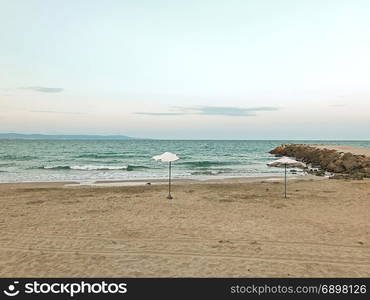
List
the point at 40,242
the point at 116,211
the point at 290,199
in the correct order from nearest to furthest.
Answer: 1. the point at 40,242
2. the point at 116,211
3. the point at 290,199

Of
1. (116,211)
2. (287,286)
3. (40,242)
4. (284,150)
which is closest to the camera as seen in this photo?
(287,286)

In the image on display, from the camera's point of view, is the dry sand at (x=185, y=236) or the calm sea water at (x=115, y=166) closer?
the dry sand at (x=185, y=236)

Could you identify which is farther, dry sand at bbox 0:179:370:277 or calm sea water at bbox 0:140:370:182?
calm sea water at bbox 0:140:370:182

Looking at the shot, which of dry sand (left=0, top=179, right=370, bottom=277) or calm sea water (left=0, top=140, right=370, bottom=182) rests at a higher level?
dry sand (left=0, top=179, right=370, bottom=277)

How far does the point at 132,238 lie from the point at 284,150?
54008 mm

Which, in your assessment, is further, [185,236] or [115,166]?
[115,166]

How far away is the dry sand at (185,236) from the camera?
5.97 m

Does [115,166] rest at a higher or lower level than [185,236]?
A: lower

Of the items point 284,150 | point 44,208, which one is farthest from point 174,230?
point 284,150

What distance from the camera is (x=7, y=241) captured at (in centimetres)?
750

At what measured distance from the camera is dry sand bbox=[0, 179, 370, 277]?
5.97 m

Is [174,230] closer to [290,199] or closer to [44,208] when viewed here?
[44,208]

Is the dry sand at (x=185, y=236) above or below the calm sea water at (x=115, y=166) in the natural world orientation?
above

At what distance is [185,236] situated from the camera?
8.00m
